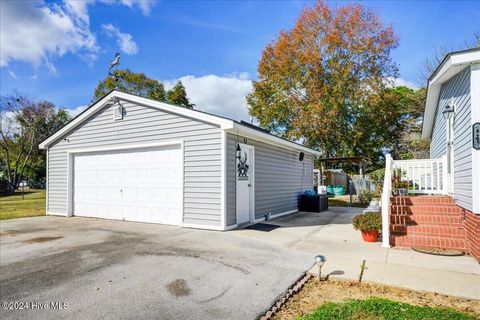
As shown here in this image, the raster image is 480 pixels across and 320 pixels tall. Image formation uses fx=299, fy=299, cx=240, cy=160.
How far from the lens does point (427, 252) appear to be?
541 centimetres

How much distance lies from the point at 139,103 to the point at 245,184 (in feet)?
12.8

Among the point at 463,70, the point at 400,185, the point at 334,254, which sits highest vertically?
the point at 463,70

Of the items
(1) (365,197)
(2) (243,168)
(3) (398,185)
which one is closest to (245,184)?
(2) (243,168)

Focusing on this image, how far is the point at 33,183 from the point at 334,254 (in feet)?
→ 129

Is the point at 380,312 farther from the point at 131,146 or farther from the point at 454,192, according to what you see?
the point at 131,146

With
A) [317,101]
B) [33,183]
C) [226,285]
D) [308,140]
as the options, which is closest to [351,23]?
[317,101]

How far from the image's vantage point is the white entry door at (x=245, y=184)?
318 inches

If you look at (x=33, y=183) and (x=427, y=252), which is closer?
(x=427, y=252)

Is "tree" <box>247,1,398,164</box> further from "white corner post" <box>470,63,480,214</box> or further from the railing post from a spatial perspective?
"white corner post" <box>470,63,480,214</box>

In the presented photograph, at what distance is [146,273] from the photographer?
4.32 meters

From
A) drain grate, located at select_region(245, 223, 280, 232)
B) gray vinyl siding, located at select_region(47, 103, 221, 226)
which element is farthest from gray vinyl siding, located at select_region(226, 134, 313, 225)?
drain grate, located at select_region(245, 223, 280, 232)

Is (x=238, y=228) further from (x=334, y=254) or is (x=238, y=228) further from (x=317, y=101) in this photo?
(x=317, y=101)

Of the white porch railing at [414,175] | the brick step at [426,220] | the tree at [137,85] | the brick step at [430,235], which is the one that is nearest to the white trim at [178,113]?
the white porch railing at [414,175]

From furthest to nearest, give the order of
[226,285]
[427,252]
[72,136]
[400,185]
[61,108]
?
[61,108]
[72,136]
[400,185]
[427,252]
[226,285]
